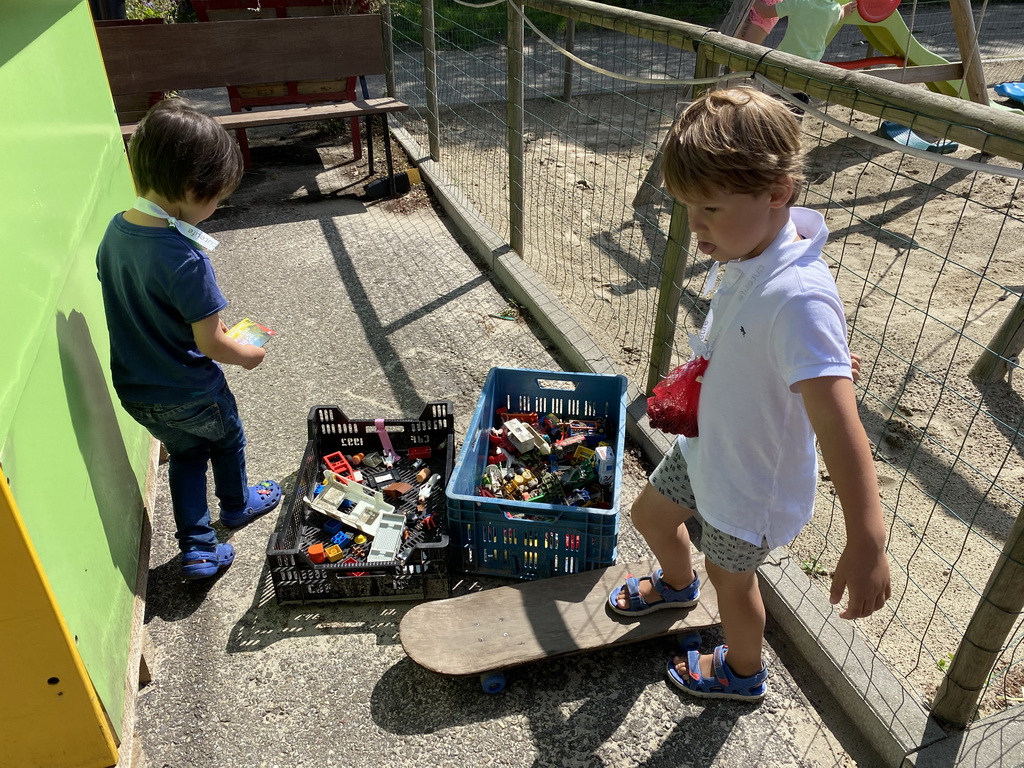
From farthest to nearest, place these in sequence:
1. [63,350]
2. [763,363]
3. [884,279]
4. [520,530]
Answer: [884,279]
[520,530]
[63,350]
[763,363]

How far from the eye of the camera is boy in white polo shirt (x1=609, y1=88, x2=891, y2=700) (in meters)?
1.47

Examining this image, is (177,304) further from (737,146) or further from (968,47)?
(968,47)

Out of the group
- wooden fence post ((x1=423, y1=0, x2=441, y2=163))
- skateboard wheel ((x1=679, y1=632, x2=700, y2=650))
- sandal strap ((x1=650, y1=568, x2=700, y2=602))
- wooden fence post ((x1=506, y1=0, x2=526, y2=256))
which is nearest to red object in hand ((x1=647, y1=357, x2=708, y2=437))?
sandal strap ((x1=650, y1=568, x2=700, y2=602))

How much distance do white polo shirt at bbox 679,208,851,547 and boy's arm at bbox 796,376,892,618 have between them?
43mm

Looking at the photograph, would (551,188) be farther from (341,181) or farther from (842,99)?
(842,99)

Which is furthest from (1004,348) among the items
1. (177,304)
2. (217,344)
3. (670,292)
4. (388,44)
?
(388,44)

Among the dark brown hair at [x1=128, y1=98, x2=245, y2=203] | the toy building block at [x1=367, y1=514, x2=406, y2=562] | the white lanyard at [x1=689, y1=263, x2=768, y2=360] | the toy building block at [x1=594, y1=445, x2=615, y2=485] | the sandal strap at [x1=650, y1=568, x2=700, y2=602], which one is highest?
the dark brown hair at [x1=128, y1=98, x2=245, y2=203]

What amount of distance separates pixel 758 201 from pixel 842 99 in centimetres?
78

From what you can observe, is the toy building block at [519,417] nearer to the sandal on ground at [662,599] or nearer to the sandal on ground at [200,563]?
the sandal on ground at [662,599]

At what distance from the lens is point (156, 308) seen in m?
2.21

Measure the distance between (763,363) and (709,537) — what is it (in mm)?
536

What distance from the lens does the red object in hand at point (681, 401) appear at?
1875 mm

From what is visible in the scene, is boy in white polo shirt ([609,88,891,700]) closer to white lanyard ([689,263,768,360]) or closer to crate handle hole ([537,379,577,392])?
white lanyard ([689,263,768,360])

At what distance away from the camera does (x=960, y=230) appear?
5.61m
